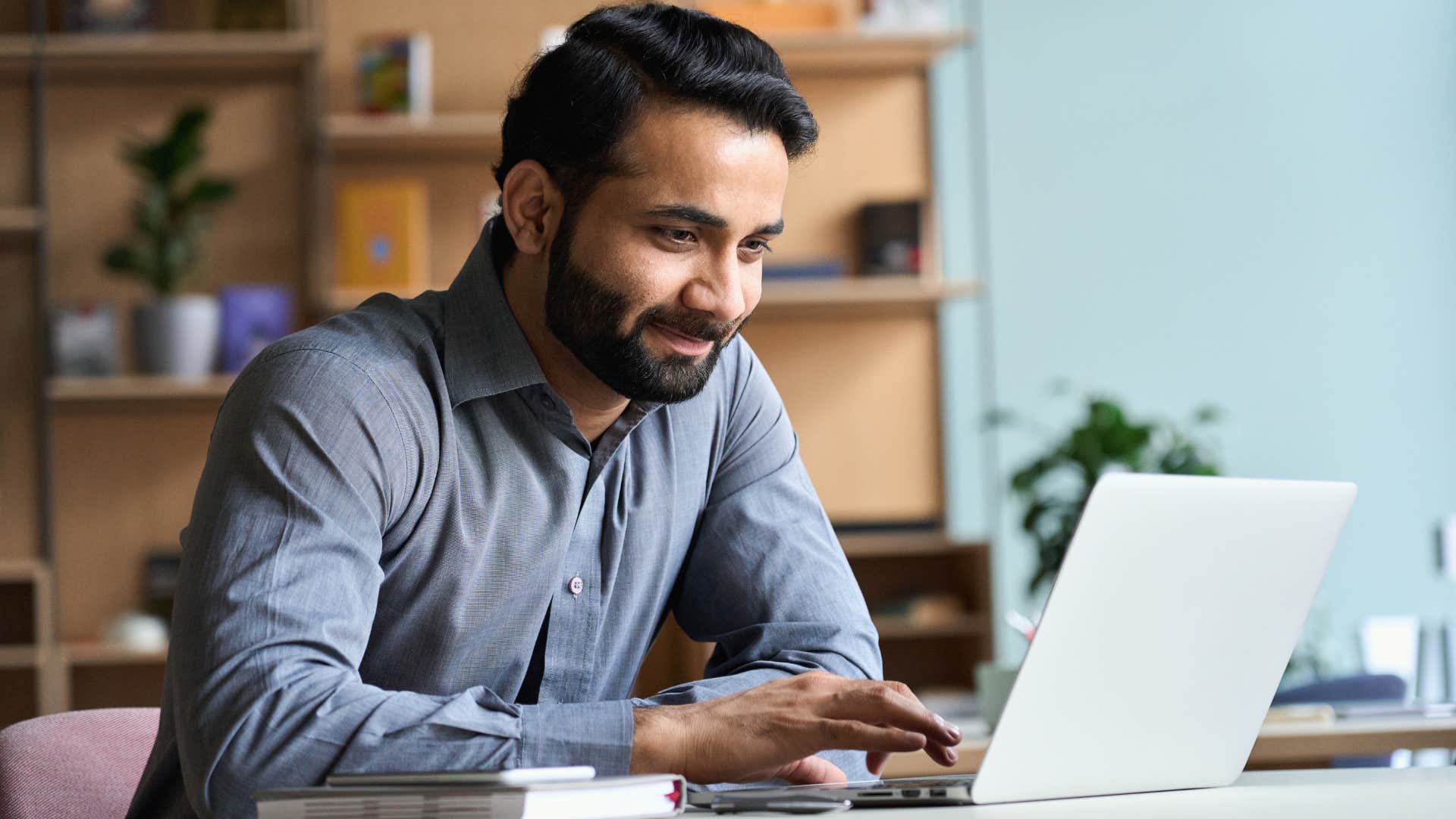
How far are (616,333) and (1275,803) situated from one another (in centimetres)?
69

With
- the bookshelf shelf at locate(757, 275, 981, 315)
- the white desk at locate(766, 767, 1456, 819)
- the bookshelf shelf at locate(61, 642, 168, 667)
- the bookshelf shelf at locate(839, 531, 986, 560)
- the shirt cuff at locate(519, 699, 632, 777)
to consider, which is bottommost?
the bookshelf shelf at locate(61, 642, 168, 667)

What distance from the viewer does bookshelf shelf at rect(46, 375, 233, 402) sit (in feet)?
11.9

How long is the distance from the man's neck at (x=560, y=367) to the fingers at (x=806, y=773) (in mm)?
410

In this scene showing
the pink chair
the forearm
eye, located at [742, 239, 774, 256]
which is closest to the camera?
the forearm

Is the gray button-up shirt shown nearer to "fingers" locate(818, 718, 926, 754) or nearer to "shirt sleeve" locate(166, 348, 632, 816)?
"shirt sleeve" locate(166, 348, 632, 816)

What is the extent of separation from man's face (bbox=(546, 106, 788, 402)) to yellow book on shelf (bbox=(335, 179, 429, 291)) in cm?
247

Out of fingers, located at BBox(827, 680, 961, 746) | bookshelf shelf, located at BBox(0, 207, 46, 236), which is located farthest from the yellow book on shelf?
fingers, located at BBox(827, 680, 961, 746)

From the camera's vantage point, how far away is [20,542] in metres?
3.82

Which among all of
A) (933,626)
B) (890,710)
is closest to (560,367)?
(890,710)

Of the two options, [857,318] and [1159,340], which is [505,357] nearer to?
[857,318]

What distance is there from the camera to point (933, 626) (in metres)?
3.75

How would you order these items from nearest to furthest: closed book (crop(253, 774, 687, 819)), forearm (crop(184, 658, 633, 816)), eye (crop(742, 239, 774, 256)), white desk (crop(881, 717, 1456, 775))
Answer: closed book (crop(253, 774, 687, 819)) < forearm (crop(184, 658, 633, 816)) < eye (crop(742, 239, 774, 256)) < white desk (crop(881, 717, 1456, 775))

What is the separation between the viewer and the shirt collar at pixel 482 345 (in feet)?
4.24

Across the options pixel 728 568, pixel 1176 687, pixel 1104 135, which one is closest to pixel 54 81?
pixel 1104 135
